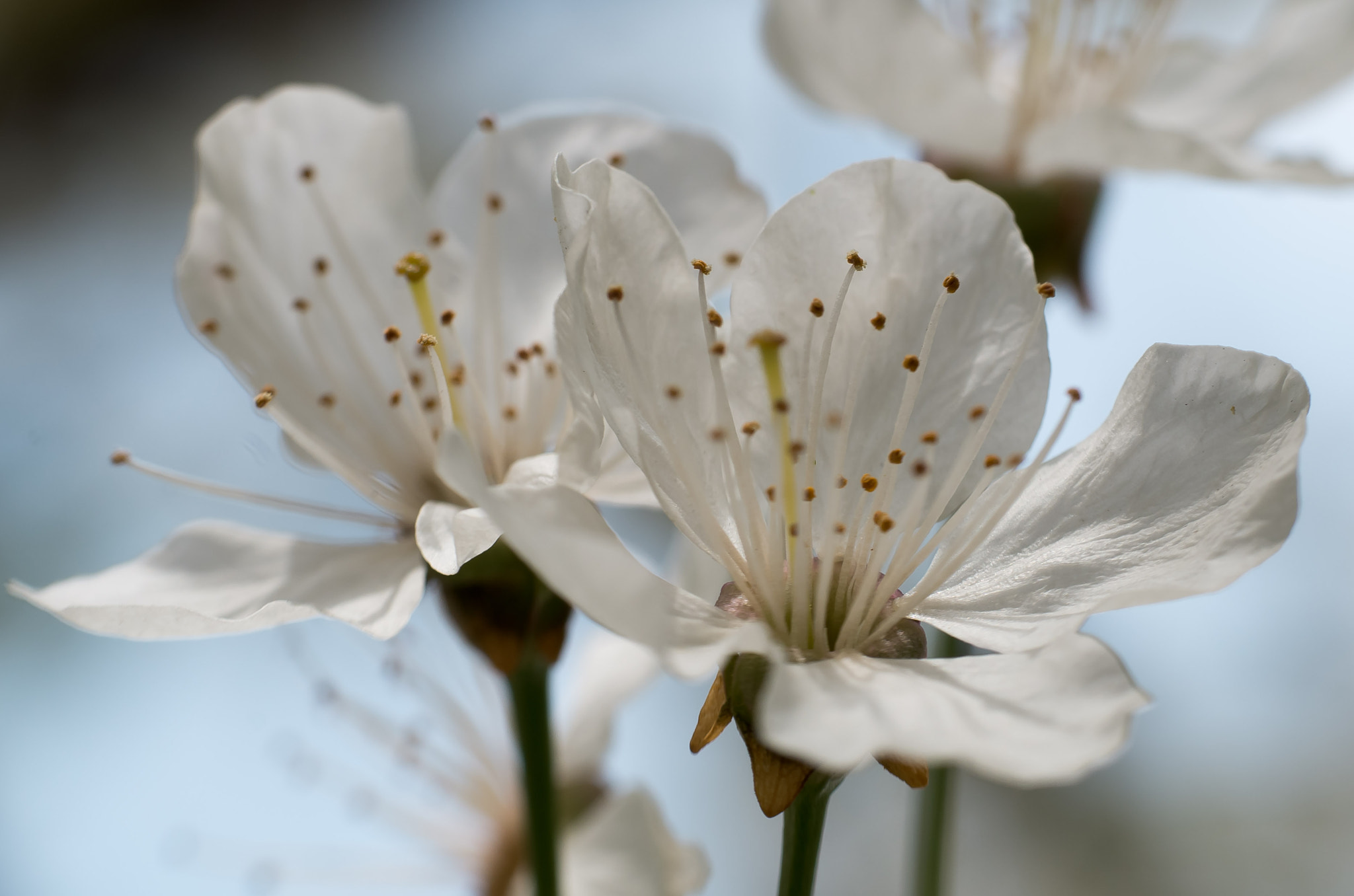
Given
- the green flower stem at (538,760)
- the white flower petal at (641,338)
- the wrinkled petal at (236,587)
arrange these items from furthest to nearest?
the green flower stem at (538,760)
the wrinkled petal at (236,587)
the white flower petal at (641,338)

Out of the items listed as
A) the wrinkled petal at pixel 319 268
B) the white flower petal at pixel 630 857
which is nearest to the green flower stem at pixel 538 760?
the white flower petal at pixel 630 857

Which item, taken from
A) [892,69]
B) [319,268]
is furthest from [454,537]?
[892,69]

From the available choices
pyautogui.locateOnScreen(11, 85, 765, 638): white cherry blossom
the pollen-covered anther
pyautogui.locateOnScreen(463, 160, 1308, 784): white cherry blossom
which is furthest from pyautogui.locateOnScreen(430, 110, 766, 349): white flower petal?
pyautogui.locateOnScreen(463, 160, 1308, 784): white cherry blossom

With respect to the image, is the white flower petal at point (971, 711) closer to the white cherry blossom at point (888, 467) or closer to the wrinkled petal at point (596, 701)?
the white cherry blossom at point (888, 467)

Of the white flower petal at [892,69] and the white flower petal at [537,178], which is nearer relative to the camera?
the white flower petal at [537,178]

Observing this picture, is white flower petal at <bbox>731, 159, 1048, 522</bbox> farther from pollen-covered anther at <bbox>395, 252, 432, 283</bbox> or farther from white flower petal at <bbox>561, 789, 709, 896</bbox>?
white flower petal at <bbox>561, 789, 709, 896</bbox>

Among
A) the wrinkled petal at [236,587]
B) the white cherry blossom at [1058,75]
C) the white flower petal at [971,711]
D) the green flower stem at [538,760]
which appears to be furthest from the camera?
the white cherry blossom at [1058,75]
